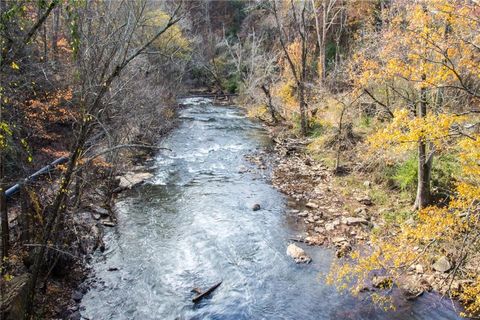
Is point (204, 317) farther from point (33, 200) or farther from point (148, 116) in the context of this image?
point (148, 116)

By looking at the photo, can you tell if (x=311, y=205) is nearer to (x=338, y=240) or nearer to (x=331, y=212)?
(x=331, y=212)

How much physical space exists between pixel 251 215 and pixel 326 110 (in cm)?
1006

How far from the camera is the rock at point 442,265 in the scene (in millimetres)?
7875

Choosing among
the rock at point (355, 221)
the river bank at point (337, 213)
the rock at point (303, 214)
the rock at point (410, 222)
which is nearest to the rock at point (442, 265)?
the river bank at point (337, 213)

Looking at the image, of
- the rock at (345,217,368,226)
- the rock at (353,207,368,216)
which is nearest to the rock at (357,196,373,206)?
the rock at (353,207,368,216)

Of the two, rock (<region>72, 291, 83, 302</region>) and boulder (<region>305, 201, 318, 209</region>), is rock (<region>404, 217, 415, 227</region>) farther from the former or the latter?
rock (<region>72, 291, 83, 302</region>)

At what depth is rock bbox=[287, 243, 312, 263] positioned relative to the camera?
884cm

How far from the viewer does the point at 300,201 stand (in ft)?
40.2

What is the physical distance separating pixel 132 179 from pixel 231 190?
12.9 ft

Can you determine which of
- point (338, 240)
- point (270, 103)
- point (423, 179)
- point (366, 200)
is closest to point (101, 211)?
point (338, 240)

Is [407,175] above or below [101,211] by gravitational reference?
above

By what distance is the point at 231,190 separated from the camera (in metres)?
13.3

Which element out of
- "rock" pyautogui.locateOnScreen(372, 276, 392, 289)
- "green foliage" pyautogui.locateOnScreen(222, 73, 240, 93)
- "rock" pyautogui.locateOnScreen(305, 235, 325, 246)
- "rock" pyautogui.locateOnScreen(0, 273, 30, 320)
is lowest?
"rock" pyautogui.locateOnScreen(372, 276, 392, 289)

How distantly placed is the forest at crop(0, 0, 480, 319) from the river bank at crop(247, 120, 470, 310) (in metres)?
0.06
